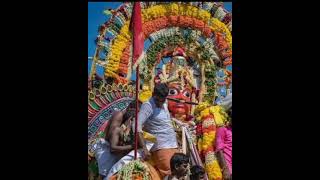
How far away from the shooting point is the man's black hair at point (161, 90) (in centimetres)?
673

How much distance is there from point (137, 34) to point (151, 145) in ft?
3.08

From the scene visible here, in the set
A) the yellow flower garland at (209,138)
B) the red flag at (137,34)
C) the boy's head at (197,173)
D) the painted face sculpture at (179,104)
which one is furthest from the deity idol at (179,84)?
the boy's head at (197,173)

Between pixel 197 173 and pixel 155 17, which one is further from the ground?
pixel 155 17

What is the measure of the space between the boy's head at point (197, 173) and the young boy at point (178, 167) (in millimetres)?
53

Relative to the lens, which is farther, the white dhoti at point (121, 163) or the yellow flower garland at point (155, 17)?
the yellow flower garland at point (155, 17)

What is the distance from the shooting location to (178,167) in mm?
6660

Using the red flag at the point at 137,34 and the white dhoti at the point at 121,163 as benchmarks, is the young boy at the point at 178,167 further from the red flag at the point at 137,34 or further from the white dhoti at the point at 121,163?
the red flag at the point at 137,34

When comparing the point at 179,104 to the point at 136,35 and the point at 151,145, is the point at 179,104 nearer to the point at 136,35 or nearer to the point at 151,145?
the point at 151,145

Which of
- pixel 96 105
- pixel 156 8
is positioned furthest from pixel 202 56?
pixel 96 105

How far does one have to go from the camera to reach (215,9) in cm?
685

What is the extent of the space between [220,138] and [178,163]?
42 cm

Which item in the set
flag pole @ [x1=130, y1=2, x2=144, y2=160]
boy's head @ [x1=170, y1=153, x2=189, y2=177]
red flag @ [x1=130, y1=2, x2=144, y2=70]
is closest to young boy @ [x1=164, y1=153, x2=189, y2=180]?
boy's head @ [x1=170, y1=153, x2=189, y2=177]

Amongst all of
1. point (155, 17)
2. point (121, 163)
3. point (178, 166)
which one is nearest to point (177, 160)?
point (178, 166)

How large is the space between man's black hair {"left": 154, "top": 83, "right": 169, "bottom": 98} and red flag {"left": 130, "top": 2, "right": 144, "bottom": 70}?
0.85ft
